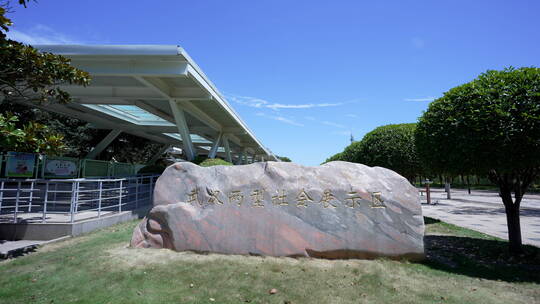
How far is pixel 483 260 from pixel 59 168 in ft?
55.0

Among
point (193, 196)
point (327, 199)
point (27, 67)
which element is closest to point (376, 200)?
point (327, 199)

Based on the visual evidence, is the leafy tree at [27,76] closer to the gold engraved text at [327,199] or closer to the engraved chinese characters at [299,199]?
the engraved chinese characters at [299,199]

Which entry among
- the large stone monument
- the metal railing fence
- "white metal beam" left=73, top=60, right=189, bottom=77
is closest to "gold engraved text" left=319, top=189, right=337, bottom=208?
the large stone monument

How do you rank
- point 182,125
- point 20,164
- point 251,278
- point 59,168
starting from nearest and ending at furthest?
point 251,278 → point 20,164 → point 59,168 → point 182,125

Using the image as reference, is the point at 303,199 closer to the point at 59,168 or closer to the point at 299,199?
the point at 299,199

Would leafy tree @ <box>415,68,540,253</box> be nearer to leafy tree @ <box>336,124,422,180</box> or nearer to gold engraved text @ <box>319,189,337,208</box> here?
gold engraved text @ <box>319,189,337,208</box>

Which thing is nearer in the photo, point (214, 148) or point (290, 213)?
point (290, 213)

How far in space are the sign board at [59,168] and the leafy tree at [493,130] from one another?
15515 millimetres

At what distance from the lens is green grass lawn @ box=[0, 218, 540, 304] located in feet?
11.9

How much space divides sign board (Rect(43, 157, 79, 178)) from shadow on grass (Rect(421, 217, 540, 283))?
15.5 m

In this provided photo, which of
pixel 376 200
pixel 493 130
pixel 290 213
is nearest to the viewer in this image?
pixel 493 130

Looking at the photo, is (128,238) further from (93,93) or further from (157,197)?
(93,93)

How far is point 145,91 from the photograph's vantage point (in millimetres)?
13375

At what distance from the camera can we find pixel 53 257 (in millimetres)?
5152
